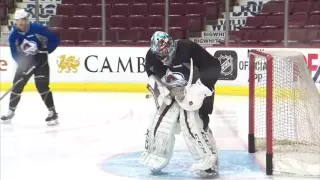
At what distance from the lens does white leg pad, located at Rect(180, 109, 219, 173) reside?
10.8ft

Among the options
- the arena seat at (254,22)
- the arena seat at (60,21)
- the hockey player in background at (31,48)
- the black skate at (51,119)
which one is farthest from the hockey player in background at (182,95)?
the arena seat at (60,21)

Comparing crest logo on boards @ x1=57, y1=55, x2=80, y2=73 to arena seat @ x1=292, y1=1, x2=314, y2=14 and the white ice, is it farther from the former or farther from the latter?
arena seat @ x1=292, y1=1, x2=314, y2=14

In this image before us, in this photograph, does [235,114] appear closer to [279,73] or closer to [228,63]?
[228,63]

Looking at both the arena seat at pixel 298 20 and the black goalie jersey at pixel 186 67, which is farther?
the arena seat at pixel 298 20

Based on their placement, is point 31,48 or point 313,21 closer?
point 31,48

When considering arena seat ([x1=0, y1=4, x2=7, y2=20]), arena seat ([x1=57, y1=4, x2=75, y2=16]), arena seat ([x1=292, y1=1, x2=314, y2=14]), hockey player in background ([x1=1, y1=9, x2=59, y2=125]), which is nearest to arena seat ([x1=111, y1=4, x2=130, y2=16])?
arena seat ([x1=57, y1=4, x2=75, y2=16])

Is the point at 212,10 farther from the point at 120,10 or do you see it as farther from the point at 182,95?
the point at 182,95

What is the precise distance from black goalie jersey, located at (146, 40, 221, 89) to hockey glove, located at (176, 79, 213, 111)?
0.05 meters

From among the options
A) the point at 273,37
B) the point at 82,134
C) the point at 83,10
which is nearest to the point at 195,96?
the point at 82,134

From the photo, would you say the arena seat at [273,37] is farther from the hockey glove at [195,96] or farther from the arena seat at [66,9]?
the hockey glove at [195,96]

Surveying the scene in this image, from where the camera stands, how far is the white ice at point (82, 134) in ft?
12.3

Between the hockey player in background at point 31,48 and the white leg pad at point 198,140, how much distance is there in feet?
7.89

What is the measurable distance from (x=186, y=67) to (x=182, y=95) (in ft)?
0.55

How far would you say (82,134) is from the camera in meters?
5.09
